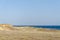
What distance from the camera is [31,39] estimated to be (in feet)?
46.1

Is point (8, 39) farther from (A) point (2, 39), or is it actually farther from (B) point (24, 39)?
(B) point (24, 39)

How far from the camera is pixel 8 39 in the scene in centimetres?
1372

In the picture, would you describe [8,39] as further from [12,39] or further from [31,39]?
[31,39]

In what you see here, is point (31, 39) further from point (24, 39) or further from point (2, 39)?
point (2, 39)

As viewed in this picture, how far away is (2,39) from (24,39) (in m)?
1.93

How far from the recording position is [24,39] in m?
13.9

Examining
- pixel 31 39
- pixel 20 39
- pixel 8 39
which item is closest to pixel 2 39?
pixel 8 39

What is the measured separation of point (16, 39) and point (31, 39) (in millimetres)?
1352

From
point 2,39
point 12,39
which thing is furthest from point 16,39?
point 2,39

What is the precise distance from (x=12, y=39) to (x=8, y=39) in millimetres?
351

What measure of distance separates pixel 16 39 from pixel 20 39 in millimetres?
356

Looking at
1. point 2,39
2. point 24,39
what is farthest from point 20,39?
point 2,39

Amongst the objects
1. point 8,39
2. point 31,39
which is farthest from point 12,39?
point 31,39

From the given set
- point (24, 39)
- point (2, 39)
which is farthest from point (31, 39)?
point (2, 39)
